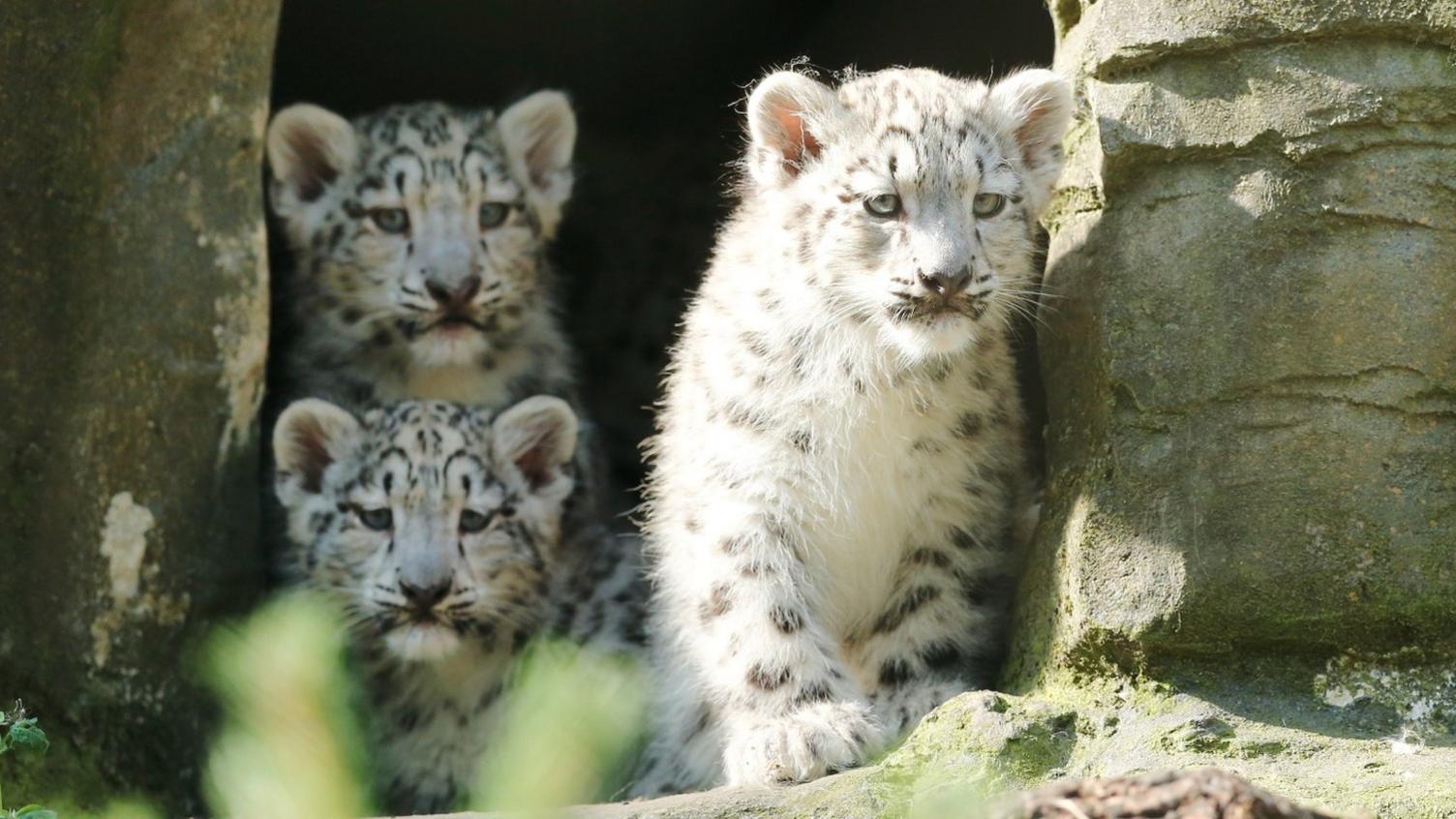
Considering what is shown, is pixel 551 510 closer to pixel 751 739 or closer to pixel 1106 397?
pixel 751 739

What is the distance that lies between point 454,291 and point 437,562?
1509mm

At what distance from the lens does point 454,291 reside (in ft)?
26.8

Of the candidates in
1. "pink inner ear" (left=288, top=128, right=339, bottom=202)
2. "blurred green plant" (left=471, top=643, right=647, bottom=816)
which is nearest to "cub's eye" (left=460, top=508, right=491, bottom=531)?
"pink inner ear" (left=288, top=128, right=339, bottom=202)

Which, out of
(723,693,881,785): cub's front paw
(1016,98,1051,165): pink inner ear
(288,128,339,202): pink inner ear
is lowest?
(723,693,881,785): cub's front paw

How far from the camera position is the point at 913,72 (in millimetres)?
7086

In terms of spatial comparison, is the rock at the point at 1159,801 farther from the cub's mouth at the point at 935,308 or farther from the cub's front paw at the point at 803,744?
the cub's mouth at the point at 935,308

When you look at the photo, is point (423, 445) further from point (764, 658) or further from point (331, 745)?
point (331, 745)

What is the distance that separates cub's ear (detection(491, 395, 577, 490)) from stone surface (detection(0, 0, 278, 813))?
1136 mm

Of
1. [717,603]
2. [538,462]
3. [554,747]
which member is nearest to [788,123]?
[717,603]

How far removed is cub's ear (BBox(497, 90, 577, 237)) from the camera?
29.2ft

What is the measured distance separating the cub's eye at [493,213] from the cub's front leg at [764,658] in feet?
8.17

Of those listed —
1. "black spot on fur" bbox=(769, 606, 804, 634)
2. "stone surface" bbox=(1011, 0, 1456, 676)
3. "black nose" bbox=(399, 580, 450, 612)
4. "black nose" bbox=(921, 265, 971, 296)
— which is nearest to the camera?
"stone surface" bbox=(1011, 0, 1456, 676)

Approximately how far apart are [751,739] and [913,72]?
2.85 m

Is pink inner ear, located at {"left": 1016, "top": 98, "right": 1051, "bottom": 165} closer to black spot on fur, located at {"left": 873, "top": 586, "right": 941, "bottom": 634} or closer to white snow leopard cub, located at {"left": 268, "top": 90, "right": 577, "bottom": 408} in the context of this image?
black spot on fur, located at {"left": 873, "top": 586, "right": 941, "bottom": 634}
